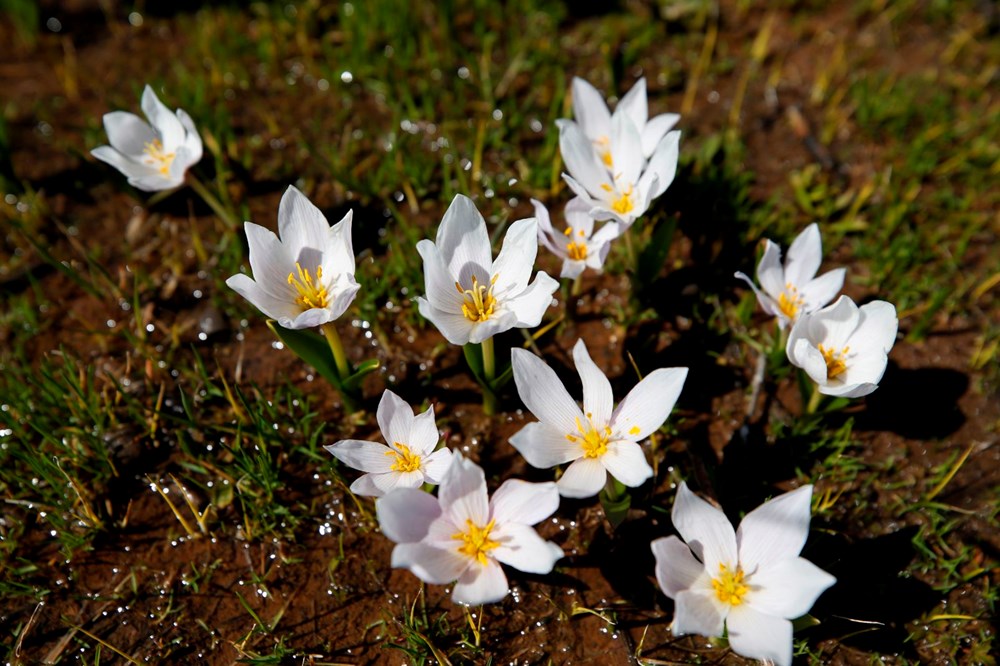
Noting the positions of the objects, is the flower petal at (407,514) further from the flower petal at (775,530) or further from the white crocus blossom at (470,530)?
the flower petal at (775,530)

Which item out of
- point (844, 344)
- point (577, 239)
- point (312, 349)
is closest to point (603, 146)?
point (577, 239)

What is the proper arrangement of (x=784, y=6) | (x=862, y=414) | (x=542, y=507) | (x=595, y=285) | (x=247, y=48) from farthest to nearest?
1. (x=784, y=6)
2. (x=247, y=48)
3. (x=595, y=285)
4. (x=862, y=414)
5. (x=542, y=507)

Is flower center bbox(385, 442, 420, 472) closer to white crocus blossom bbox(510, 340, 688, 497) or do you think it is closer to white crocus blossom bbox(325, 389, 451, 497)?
white crocus blossom bbox(325, 389, 451, 497)

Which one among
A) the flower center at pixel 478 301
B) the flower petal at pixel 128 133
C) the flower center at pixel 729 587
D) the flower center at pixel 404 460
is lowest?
the flower center at pixel 729 587

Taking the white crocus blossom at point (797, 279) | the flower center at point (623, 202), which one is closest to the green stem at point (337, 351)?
the flower center at point (623, 202)

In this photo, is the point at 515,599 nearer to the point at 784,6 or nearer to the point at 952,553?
the point at 952,553

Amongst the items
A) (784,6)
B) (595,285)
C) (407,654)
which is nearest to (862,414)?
(595,285)

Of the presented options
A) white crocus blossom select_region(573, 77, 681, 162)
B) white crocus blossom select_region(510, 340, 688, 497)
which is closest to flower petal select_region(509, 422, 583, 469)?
white crocus blossom select_region(510, 340, 688, 497)
